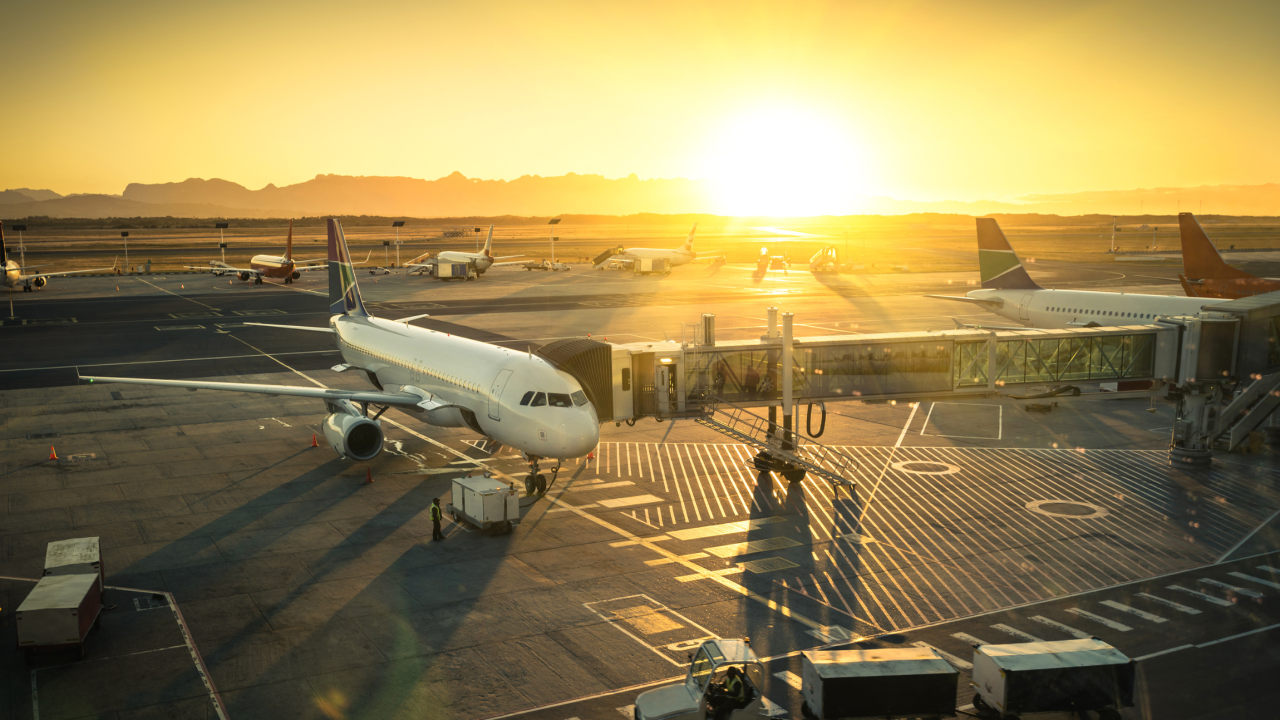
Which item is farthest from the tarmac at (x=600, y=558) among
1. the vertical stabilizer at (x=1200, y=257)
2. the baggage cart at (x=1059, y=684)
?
the vertical stabilizer at (x=1200, y=257)

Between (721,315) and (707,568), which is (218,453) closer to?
(707,568)

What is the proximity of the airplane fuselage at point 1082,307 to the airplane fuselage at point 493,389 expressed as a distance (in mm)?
35468

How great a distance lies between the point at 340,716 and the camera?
17922mm

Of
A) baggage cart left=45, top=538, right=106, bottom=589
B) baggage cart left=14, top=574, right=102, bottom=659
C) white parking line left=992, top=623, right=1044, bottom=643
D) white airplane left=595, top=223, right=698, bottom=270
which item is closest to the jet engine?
baggage cart left=45, top=538, right=106, bottom=589

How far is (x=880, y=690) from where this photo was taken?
17219 millimetres

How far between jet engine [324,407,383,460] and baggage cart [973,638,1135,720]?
25.4 m

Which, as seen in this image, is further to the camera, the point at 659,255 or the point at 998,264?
the point at 659,255

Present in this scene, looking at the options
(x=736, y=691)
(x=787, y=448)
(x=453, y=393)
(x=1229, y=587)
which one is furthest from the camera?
(x=453, y=393)

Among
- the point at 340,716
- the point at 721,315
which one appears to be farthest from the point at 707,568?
the point at 721,315

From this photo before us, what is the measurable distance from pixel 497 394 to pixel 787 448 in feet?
38.9

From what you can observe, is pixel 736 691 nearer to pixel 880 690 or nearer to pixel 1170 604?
pixel 880 690

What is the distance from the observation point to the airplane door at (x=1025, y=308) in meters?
59.7

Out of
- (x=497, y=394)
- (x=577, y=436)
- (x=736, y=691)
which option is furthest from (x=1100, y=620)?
(x=497, y=394)

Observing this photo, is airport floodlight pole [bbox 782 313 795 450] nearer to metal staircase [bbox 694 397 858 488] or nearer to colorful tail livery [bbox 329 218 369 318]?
metal staircase [bbox 694 397 858 488]
